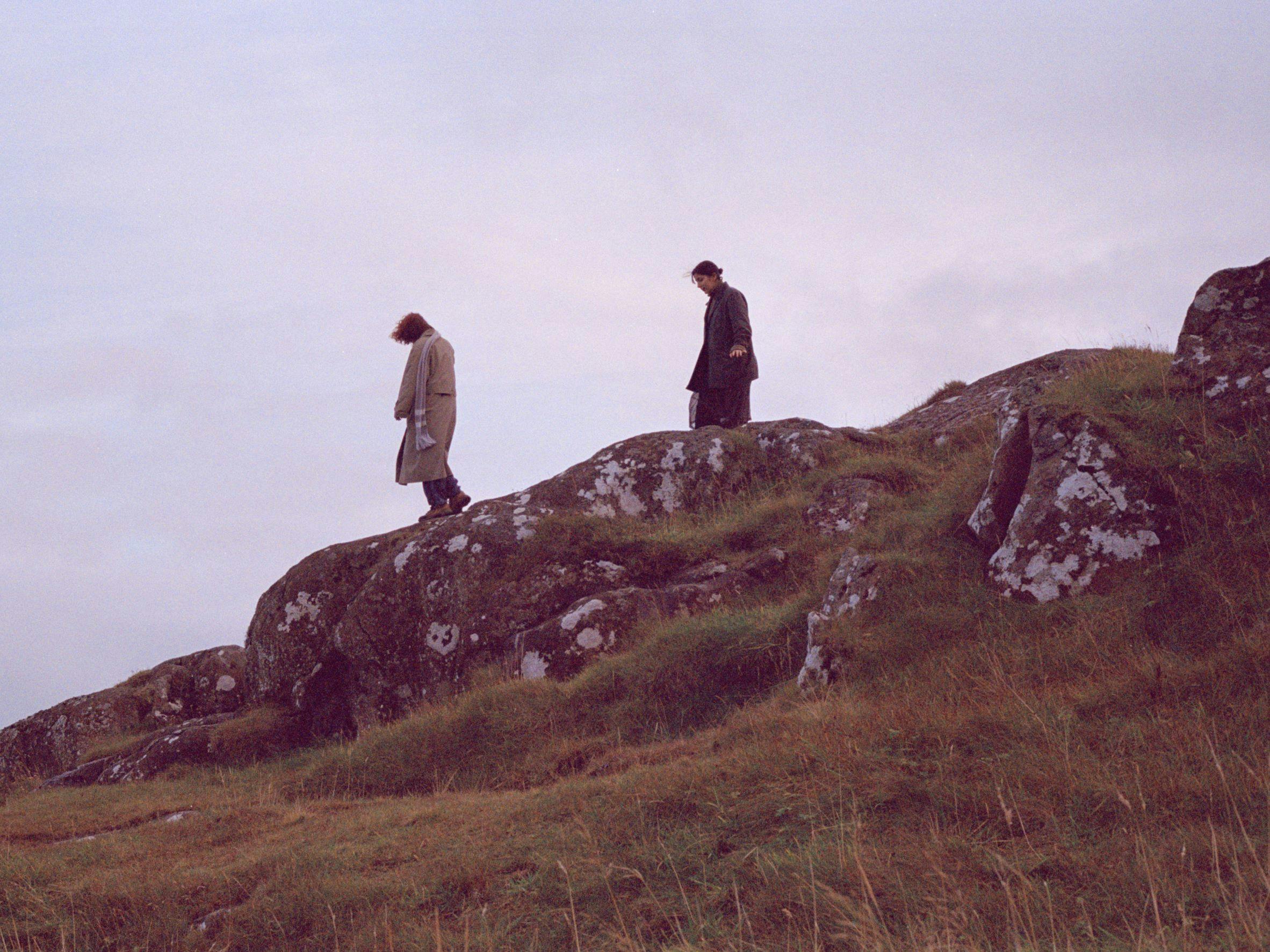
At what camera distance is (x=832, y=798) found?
536 cm

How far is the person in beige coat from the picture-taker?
13.9m

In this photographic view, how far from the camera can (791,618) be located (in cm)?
908

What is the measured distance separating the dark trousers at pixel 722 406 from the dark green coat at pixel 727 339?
0.24m

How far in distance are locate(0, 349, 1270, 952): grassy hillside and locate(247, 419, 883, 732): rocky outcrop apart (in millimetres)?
1559

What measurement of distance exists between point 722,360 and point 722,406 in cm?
101

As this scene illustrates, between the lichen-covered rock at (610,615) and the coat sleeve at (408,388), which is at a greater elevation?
the coat sleeve at (408,388)

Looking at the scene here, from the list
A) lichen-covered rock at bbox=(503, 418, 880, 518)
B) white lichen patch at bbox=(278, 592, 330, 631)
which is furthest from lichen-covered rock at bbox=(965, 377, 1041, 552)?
white lichen patch at bbox=(278, 592, 330, 631)

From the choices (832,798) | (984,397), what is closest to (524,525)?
(832,798)

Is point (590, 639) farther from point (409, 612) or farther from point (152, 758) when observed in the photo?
point (152, 758)

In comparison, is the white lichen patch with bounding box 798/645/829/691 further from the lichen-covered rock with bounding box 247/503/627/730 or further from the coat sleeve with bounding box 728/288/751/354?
the coat sleeve with bounding box 728/288/751/354

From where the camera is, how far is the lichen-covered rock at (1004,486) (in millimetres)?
8195

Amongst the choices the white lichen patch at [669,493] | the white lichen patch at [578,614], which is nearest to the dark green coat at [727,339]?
the white lichen patch at [669,493]

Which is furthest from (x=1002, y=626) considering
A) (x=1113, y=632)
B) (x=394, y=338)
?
(x=394, y=338)

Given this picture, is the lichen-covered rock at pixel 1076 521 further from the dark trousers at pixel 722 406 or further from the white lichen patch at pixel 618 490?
the dark trousers at pixel 722 406
